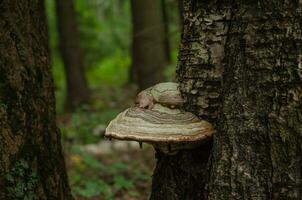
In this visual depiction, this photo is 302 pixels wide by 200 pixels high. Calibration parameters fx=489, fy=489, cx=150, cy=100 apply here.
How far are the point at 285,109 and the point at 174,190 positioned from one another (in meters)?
0.85

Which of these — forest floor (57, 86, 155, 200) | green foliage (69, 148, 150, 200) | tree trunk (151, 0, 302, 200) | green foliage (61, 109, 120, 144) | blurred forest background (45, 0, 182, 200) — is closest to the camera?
tree trunk (151, 0, 302, 200)

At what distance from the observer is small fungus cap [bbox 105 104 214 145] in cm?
231

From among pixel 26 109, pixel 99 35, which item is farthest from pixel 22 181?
pixel 99 35

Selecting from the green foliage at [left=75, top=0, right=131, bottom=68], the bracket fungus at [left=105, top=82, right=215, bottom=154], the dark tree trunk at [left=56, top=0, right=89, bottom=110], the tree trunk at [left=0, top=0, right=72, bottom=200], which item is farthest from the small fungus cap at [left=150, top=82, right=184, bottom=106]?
the green foliage at [left=75, top=0, right=131, bottom=68]

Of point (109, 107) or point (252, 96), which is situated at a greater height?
point (252, 96)

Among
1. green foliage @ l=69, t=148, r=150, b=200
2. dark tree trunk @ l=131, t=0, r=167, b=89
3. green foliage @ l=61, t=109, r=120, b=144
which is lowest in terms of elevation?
green foliage @ l=61, t=109, r=120, b=144

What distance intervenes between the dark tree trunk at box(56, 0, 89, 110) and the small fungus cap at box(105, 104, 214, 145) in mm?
11940

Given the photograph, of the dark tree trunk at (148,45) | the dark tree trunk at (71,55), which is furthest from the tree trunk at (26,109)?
the dark tree trunk at (71,55)

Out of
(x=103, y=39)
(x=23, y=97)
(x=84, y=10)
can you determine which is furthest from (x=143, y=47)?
(x=103, y=39)

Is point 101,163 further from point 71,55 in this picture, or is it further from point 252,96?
point 71,55

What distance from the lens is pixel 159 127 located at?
236 cm

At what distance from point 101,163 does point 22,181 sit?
5050 mm

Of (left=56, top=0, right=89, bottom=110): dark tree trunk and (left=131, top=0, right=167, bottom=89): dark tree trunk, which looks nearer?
(left=131, top=0, right=167, bottom=89): dark tree trunk

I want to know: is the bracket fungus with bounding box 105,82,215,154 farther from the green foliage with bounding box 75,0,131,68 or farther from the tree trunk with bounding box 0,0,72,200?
the green foliage with bounding box 75,0,131,68
